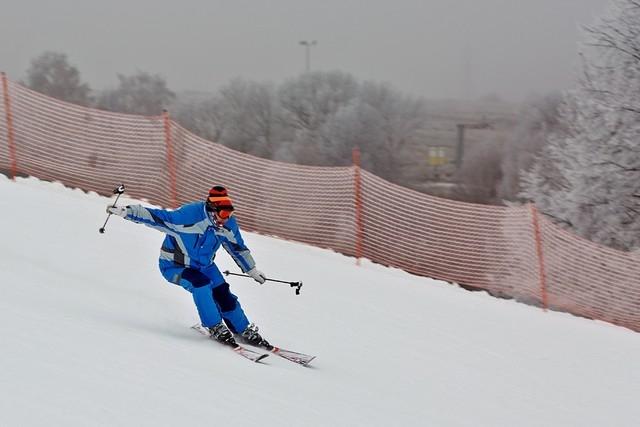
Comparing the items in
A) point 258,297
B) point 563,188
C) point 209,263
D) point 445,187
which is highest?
point 209,263

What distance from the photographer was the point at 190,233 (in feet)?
21.7

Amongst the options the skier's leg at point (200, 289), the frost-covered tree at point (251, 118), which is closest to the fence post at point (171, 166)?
the skier's leg at point (200, 289)

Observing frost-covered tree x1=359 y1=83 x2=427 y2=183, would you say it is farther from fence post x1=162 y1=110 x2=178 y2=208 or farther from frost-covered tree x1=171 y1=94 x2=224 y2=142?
fence post x1=162 y1=110 x2=178 y2=208

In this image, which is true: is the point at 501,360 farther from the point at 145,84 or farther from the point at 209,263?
the point at 145,84

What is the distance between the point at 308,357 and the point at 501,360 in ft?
8.62

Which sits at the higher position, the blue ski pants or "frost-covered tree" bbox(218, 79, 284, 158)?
the blue ski pants

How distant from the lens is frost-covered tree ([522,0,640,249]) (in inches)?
923

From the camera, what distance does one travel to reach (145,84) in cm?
8519

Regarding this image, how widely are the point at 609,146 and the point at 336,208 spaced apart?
13.4 metres

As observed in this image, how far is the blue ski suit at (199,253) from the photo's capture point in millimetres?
6543

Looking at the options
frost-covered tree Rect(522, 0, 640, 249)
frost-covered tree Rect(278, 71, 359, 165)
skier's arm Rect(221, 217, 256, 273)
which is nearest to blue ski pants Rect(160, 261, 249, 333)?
skier's arm Rect(221, 217, 256, 273)

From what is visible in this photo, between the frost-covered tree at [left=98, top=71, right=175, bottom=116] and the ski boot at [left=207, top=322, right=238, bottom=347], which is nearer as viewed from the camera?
the ski boot at [left=207, top=322, right=238, bottom=347]

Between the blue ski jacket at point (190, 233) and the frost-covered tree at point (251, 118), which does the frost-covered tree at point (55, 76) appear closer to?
the frost-covered tree at point (251, 118)

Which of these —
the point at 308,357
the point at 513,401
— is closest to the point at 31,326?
the point at 308,357
